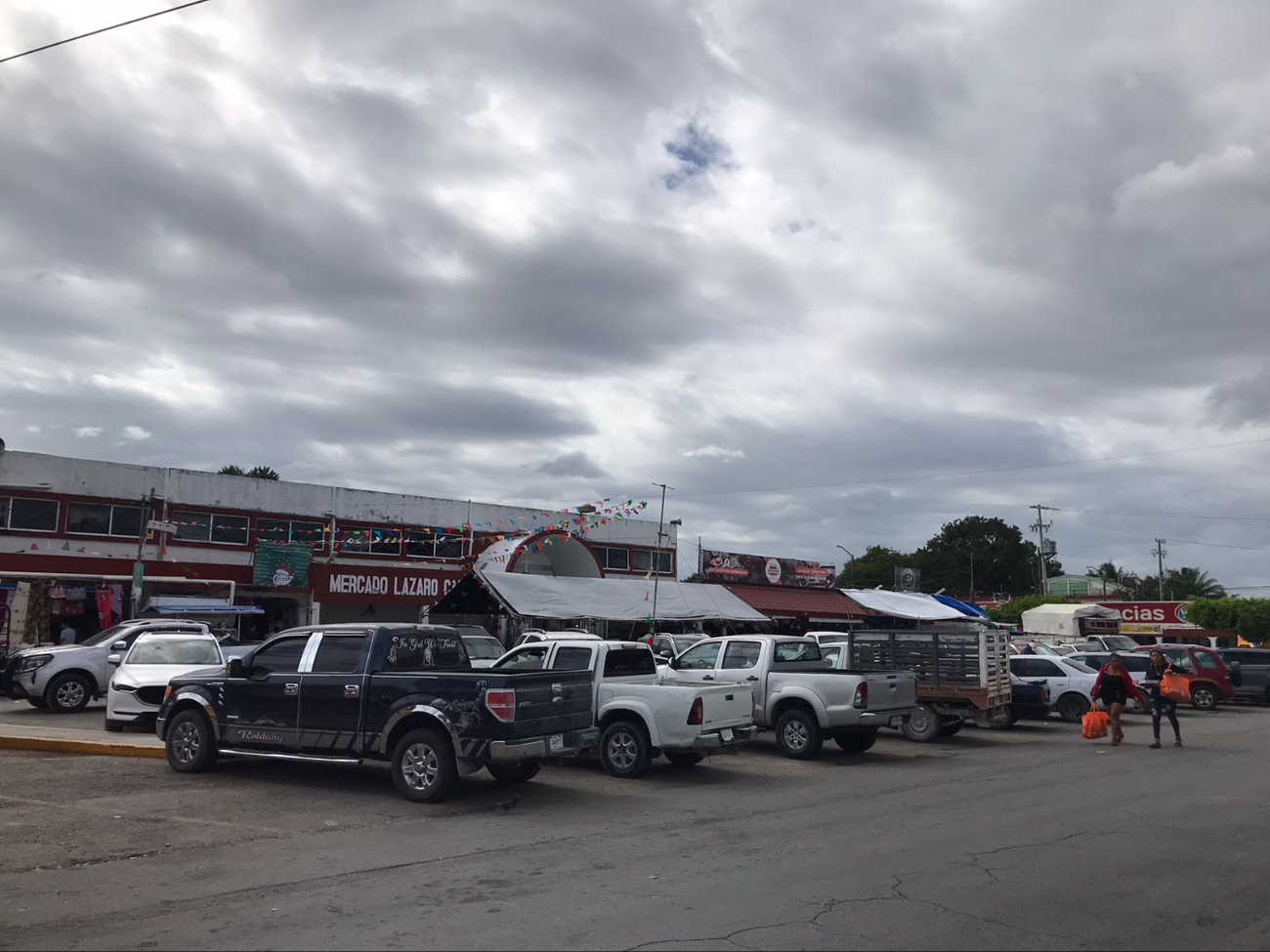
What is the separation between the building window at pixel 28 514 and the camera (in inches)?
1401

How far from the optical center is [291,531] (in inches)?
1652

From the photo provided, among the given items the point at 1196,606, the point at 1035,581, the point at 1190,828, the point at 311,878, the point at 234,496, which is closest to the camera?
the point at 311,878

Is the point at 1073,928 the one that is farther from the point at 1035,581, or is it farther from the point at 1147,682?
the point at 1035,581

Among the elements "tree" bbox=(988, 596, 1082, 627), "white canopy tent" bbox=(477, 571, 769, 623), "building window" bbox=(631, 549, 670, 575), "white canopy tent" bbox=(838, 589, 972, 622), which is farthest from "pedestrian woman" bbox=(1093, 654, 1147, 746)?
"tree" bbox=(988, 596, 1082, 627)

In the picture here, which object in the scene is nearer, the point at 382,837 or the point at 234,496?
the point at 382,837

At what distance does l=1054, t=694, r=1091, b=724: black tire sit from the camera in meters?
23.7

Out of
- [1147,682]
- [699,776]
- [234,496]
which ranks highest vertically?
[234,496]

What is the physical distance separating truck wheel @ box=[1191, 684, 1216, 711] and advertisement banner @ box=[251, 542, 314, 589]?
30.2 m

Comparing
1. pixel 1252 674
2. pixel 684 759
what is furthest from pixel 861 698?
pixel 1252 674

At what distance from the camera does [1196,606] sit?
5541cm

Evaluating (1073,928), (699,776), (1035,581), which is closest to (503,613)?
(699,776)

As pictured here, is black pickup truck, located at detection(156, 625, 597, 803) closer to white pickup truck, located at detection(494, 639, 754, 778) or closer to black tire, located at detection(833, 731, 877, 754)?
white pickup truck, located at detection(494, 639, 754, 778)

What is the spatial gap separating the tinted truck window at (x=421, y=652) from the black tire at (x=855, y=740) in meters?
6.67

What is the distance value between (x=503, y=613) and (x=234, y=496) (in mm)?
17460
